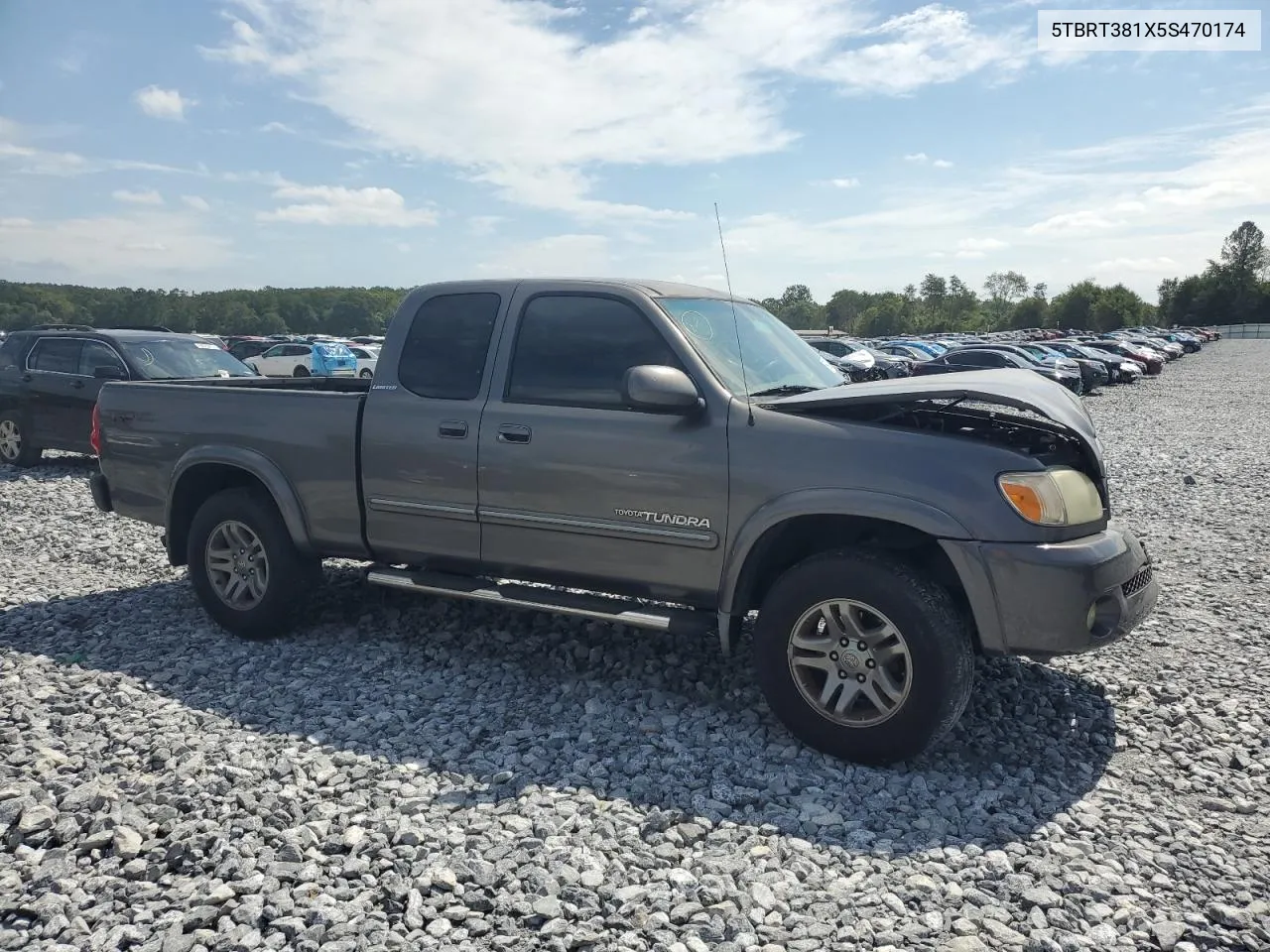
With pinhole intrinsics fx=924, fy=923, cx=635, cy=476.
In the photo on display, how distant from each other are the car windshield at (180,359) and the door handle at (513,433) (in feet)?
25.2

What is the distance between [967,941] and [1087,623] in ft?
4.48

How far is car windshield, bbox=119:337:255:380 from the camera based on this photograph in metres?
11.3

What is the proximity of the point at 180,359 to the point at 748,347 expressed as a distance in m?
9.38

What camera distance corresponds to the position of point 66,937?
9.10 feet

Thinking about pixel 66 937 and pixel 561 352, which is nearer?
pixel 66 937

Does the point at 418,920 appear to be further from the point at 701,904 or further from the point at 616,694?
the point at 616,694

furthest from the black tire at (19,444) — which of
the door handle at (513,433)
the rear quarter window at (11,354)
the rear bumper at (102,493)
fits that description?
the door handle at (513,433)

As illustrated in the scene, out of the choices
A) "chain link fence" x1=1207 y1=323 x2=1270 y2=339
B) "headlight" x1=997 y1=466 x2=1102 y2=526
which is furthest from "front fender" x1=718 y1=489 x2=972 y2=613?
"chain link fence" x1=1207 y1=323 x2=1270 y2=339

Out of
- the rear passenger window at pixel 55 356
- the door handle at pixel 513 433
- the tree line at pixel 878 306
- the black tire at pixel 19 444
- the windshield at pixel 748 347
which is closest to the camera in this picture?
the windshield at pixel 748 347

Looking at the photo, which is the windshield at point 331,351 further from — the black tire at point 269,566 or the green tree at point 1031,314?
the green tree at point 1031,314

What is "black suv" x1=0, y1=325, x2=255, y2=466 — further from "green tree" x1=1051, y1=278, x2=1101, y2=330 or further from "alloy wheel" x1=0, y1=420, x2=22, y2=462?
"green tree" x1=1051, y1=278, x2=1101, y2=330

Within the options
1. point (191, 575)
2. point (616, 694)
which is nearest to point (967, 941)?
point (616, 694)

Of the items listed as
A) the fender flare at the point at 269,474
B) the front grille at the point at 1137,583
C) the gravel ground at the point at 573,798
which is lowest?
the gravel ground at the point at 573,798

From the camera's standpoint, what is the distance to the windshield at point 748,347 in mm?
4391
